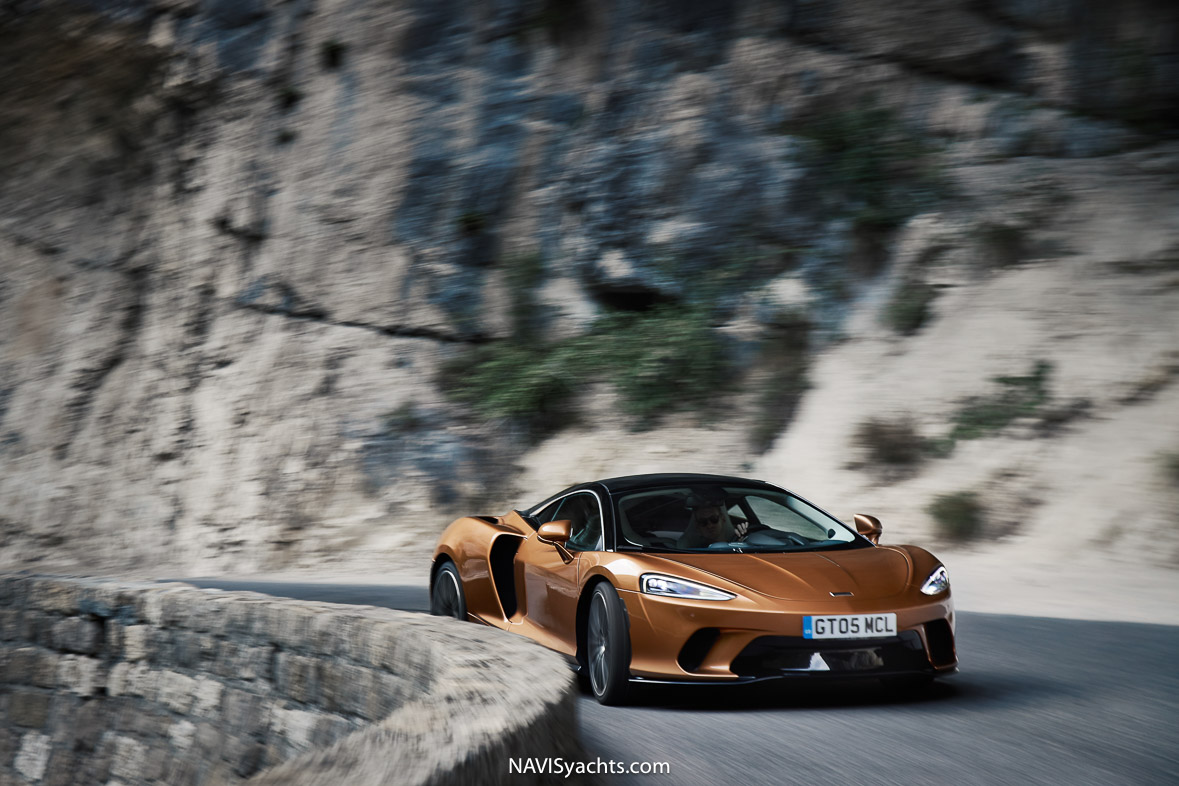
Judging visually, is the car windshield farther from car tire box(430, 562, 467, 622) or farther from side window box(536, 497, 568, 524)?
car tire box(430, 562, 467, 622)

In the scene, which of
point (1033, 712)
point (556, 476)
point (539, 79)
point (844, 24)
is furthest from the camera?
point (539, 79)

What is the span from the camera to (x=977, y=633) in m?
8.27

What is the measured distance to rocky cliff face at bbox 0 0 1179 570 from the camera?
17781 millimetres

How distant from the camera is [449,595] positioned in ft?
26.6

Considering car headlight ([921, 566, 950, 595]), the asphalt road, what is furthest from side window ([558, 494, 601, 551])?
car headlight ([921, 566, 950, 595])

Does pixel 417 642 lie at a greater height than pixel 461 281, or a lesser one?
greater

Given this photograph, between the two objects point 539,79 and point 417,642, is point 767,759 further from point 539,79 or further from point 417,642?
point 539,79

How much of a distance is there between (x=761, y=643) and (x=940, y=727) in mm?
846

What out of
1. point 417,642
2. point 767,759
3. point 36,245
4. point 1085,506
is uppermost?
point 417,642

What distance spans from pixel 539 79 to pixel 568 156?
163 centimetres

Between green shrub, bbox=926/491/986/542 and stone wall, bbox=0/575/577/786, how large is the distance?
8192 millimetres

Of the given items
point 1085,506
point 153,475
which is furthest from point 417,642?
point 153,475

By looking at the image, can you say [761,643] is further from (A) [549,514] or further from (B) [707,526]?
(A) [549,514]

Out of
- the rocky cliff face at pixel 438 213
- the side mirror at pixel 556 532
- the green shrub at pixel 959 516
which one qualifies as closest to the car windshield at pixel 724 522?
the side mirror at pixel 556 532
